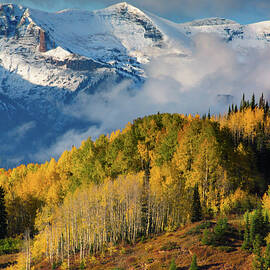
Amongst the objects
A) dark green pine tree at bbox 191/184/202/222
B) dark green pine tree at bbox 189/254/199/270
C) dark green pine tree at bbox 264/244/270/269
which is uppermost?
dark green pine tree at bbox 191/184/202/222

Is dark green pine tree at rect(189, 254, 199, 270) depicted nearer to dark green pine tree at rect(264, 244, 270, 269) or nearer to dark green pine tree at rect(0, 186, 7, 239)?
dark green pine tree at rect(264, 244, 270, 269)

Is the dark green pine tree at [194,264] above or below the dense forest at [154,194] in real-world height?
below

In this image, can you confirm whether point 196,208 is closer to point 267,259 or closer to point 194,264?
point 194,264

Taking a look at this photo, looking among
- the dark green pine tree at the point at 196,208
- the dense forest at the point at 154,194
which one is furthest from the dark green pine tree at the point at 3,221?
the dark green pine tree at the point at 196,208

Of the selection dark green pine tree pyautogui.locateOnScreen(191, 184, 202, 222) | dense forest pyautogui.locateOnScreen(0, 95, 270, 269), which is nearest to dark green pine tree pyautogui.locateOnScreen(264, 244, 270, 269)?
dense forest pyautogui.locateOnScreen(0, 95, 270, 269)

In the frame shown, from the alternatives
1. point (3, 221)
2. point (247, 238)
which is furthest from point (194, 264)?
point (3, 221)

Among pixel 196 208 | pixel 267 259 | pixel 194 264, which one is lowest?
pixel 194 264

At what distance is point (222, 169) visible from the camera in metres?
78.4

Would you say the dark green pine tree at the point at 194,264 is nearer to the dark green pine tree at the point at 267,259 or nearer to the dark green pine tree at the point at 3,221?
the dark green pine tree at the point at 267,259

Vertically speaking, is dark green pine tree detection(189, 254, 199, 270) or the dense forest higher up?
the dense forest

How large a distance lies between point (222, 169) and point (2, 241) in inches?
2306

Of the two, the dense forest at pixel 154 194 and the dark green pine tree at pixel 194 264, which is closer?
the dark green pine tree at pixel 194 264

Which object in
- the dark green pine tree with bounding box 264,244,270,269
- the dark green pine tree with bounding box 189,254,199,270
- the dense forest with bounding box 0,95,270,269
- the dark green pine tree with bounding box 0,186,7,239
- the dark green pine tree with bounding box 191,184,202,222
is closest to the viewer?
the dark green pine tree with bounding box 264,244,270,269

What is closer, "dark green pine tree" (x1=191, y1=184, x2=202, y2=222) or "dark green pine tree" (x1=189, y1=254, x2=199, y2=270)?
"dark green pine tree" (x1=189, y1=254, x2=199, y2=270)
